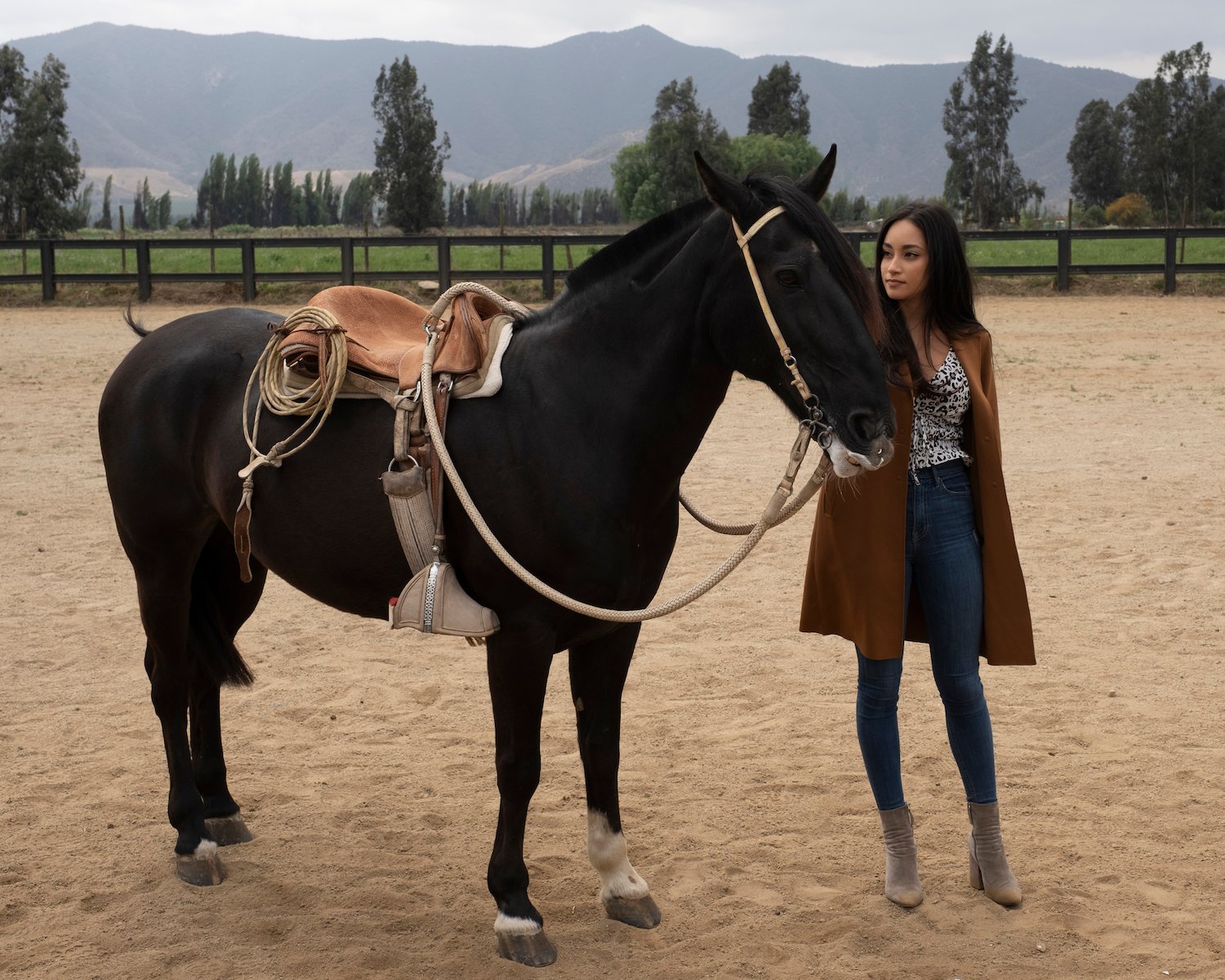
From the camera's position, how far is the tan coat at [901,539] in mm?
2779

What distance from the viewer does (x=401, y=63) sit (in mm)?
33250

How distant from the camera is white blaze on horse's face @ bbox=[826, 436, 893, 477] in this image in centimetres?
219

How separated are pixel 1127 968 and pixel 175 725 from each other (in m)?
2.66

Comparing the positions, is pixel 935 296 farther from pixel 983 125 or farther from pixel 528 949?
pixel 983 125

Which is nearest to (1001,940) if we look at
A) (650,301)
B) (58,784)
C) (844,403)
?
(844,403)

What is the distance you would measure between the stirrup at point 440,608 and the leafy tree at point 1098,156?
2610 inches

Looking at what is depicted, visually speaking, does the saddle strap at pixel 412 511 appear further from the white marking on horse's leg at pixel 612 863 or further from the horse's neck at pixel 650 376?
the white marking on horse's leg at pixel 612 863

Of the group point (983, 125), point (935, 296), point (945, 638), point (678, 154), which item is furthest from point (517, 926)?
point (983, 125)

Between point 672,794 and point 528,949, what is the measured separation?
0.97m

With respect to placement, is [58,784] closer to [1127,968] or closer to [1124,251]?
[1127,968]

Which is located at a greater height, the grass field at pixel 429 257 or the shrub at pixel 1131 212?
the shrub at pixel 1131 212

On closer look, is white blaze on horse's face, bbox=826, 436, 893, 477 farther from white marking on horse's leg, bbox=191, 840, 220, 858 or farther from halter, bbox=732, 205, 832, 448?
white marking on horse's leg, bbox=191, 840, 220, 858

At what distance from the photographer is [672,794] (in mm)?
3609

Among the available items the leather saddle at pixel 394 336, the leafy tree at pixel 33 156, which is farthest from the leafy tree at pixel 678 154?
the leather saddle at pixel 394 336
